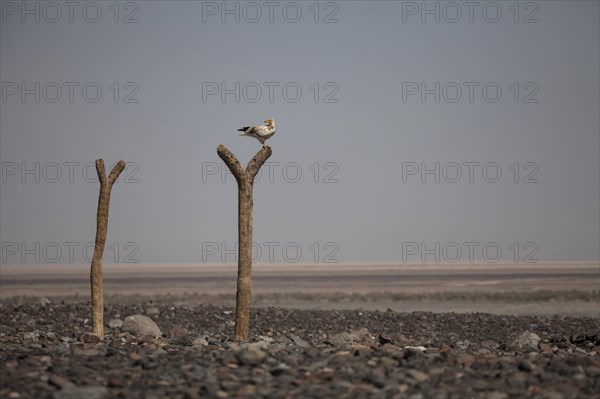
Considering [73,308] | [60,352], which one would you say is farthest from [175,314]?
[60,352]

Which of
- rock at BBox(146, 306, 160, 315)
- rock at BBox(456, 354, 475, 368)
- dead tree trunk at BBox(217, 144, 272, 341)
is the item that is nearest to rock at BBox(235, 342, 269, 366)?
rock at BBox(456, 354, 475, 368)

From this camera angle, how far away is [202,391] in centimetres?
984

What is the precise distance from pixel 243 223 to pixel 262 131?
7.50ft

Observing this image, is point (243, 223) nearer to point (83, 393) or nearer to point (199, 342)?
point (199, 342)

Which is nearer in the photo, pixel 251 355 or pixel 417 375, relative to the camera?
pixel 417 375

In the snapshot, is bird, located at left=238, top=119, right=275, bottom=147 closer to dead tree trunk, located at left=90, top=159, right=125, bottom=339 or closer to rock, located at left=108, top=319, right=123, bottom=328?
dead tree trunk, located at left=90, top=159, right=125, bottom=339

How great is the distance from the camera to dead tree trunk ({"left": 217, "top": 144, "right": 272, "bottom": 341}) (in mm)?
17547

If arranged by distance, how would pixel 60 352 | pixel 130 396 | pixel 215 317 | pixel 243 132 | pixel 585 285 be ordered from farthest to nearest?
pixel 585 285, pixel 215 317, pixel 243 132, pixel 60 352, pixel 130 396

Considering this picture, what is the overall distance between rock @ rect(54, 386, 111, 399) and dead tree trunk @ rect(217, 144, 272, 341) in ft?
25.7

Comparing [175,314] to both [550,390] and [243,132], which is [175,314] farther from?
[550,390]

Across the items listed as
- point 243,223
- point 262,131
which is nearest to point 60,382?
point 243,223

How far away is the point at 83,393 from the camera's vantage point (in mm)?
9469

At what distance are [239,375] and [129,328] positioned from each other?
42.0 ft

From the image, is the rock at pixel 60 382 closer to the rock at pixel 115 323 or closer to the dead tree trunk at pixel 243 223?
the dead tree trunk at pixel 243 223
